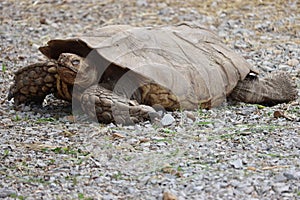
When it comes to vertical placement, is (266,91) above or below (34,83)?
below

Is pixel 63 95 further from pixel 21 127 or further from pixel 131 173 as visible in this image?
pixel 131 173

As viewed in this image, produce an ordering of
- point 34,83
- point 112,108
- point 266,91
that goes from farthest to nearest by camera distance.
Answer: point 266,91 < point 34,83 < point 112,108

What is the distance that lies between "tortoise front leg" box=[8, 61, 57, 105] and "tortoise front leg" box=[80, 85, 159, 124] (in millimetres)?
383

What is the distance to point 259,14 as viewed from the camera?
→ 8.08 meters

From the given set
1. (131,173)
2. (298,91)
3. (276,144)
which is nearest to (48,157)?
(131,173)

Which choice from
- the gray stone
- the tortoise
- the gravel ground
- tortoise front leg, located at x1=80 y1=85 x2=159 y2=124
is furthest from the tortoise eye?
the gray stone

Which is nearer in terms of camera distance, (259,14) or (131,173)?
(131,173)

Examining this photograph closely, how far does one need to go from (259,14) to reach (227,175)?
201 inches

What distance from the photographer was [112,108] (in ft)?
14.1

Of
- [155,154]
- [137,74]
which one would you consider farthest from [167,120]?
[155,154]

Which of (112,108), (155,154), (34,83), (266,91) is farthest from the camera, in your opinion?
(266,91)

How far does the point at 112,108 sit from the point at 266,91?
148cm

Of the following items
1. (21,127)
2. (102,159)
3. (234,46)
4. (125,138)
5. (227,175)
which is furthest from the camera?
(234,46)

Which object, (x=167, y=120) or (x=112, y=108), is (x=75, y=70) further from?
(x=167, y=120)
